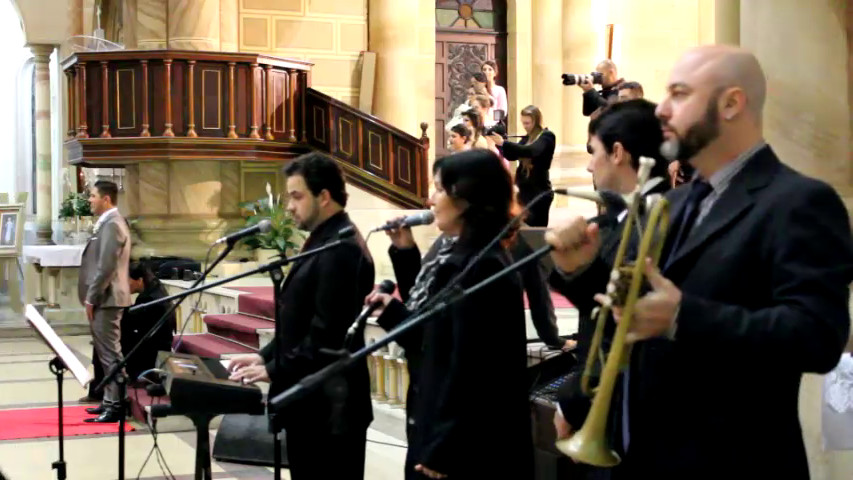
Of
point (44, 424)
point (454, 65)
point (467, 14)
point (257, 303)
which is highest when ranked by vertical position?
point (467, 14)

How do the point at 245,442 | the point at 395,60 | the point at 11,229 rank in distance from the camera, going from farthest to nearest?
the point at 11,229, the point at 395,60, the point at 245,442

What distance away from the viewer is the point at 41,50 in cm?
2064

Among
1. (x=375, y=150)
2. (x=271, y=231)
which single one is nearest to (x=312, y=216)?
(x=271, y=231)

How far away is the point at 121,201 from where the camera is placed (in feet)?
53.2

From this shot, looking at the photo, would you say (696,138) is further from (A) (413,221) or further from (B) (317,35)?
(B) (317,35)

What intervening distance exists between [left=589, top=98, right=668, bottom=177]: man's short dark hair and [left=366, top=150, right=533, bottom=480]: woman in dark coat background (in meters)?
0.37

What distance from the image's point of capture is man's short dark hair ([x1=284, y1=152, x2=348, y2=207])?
4.38 meters

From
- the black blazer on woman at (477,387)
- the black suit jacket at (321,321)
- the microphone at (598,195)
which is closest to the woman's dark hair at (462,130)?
the black suit jacket at (321,321)

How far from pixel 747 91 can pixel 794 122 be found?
2.64 meters

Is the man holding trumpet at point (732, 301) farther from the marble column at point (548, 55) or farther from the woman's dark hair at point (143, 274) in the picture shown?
the marble column at point (548, 55)

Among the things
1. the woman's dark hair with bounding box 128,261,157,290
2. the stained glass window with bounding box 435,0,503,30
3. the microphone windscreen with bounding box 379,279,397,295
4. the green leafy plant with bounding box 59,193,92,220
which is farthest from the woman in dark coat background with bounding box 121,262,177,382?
the stained glass window with bounding box 435,0,503,30

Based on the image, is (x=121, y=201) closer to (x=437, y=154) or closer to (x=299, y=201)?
(x=437, y=154)

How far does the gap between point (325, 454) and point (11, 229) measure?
16.9 meters

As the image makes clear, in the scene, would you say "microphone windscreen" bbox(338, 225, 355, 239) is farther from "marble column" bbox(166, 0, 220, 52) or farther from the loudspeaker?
"marble column" bbox(166, 0, 220, 52)
